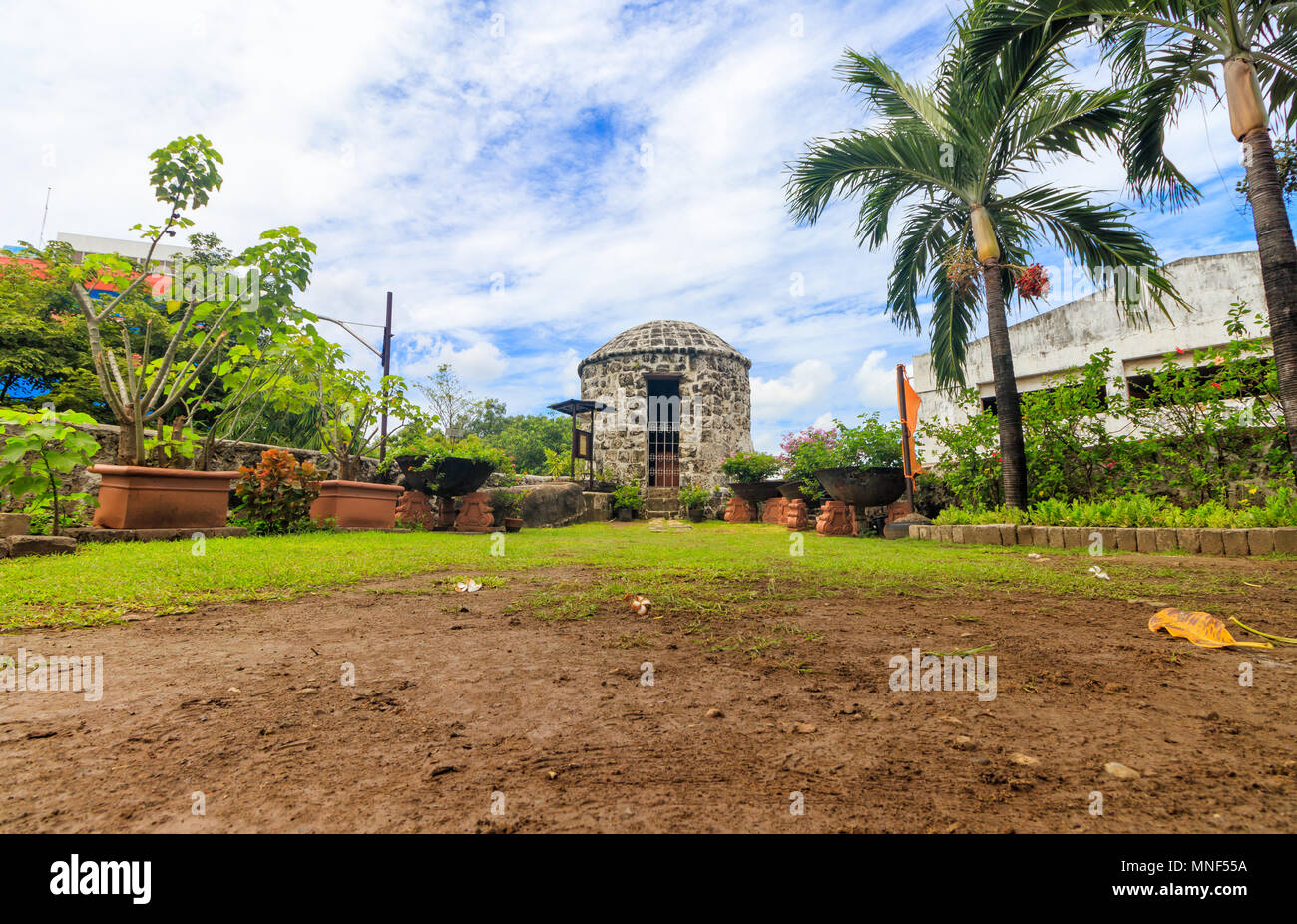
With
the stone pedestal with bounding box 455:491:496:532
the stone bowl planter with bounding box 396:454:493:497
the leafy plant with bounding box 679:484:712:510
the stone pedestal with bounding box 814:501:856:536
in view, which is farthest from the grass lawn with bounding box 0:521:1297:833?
the leafy plant with bounding box 679:484:712:510

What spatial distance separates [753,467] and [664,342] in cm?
576

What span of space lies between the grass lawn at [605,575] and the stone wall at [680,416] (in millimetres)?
11264

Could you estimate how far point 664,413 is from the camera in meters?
17.9

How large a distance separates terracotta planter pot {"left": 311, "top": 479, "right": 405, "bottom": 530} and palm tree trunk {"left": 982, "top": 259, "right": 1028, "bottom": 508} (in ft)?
26.1

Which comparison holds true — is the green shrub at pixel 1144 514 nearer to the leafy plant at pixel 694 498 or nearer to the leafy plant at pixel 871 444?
the leafy plant at pixel 871 444

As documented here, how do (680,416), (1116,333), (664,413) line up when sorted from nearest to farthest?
(1116,333) < (680,416) < (664,413)

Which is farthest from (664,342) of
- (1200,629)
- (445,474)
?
(1200,629)

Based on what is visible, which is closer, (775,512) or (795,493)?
(795,493)

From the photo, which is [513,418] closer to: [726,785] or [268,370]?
[268,370]

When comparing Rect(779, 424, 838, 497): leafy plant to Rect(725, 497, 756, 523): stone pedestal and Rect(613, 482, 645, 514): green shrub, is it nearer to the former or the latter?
Rect(725, 497, 756, 523): stone pedestal

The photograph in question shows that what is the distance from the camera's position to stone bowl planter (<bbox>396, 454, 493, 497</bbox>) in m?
8.45

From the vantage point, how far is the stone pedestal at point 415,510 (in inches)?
344

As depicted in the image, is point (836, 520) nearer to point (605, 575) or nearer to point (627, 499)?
point (605, 575)

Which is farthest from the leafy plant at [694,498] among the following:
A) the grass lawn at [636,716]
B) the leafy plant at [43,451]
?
the grass lawn at [636,716]
